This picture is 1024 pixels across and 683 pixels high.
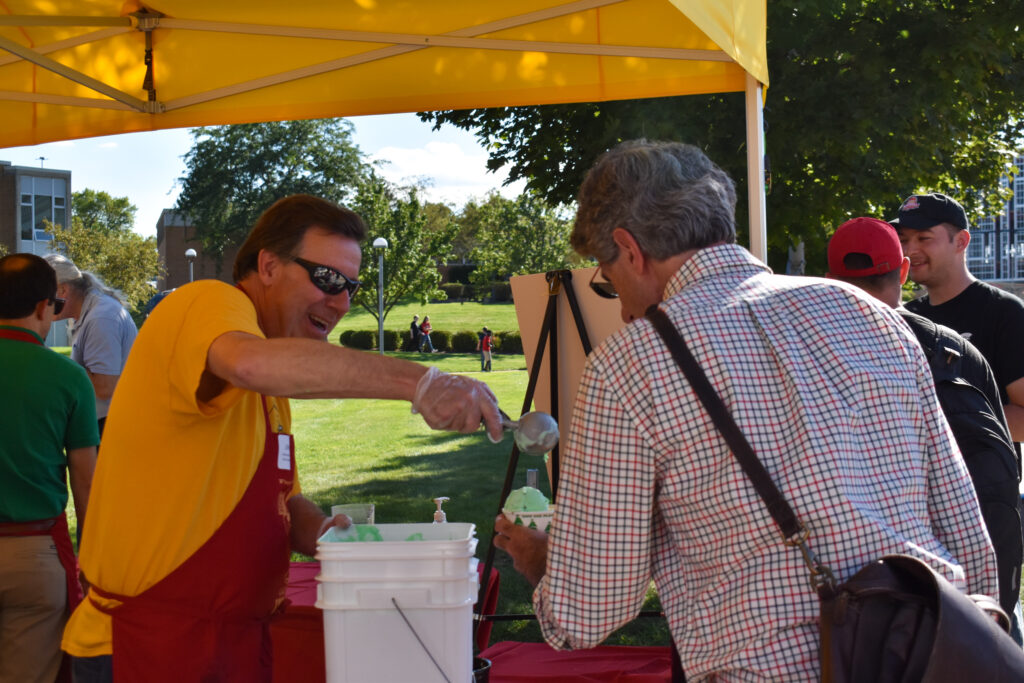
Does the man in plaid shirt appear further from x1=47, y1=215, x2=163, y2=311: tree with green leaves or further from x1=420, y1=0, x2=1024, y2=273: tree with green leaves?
x1=47, y1=215, x2=163, y2=311: tree with green leaves

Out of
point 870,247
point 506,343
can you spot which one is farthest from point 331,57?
point 506,343

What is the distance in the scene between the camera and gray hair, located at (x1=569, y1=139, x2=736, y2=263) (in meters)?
1.61

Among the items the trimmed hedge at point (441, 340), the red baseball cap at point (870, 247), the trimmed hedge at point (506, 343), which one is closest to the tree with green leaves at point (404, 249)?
the trimmed hedge at point (441, 340)

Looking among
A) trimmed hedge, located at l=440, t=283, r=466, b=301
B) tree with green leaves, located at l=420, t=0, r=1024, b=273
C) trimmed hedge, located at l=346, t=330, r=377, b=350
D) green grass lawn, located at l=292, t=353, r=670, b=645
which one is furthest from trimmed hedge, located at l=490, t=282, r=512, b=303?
tree with green leaves, located at l=420, t=0, r=1024, b=273

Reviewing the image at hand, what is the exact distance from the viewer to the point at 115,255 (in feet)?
137

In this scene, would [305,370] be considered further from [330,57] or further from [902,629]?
[330,57]

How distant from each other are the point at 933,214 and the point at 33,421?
329 cm

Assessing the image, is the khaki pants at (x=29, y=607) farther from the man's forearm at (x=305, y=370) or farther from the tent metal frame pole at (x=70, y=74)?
the tent metal frame pole at (x=70, y=74)

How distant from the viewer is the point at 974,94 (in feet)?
29.9

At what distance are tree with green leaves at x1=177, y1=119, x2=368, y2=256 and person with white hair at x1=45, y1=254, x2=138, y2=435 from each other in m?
48.9

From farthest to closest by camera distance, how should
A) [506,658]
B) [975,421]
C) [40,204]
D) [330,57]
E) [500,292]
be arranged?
1. [500,292]
2. [40,204]
3. [330,57]
4. [506,658]
5. [975,421]

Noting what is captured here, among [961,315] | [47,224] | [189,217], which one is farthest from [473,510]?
[189,217]

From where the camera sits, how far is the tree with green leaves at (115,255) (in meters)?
40.3

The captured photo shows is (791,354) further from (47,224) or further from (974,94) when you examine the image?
(47,224)
